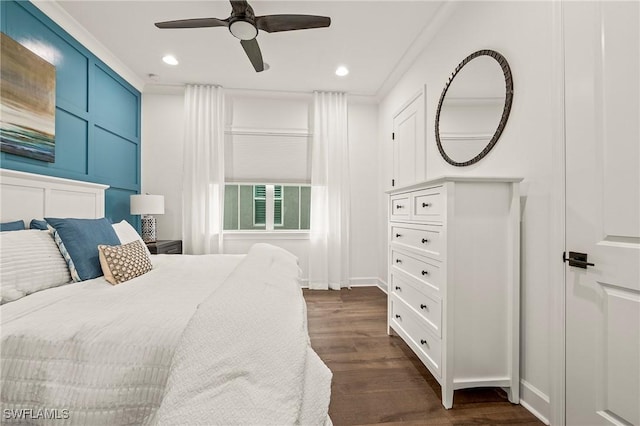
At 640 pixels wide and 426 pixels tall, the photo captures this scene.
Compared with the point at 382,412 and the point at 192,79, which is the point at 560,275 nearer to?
the point at 382,412

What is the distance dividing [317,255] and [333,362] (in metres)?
2.06

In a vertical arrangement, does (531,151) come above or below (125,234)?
above

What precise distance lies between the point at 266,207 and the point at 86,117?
233 centimetres

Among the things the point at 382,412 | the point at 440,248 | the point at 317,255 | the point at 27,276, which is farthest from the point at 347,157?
the point at 27,276

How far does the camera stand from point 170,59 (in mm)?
3146

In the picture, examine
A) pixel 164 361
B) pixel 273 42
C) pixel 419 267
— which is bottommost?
pixel 164 361

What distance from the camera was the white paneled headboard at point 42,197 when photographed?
1883mm

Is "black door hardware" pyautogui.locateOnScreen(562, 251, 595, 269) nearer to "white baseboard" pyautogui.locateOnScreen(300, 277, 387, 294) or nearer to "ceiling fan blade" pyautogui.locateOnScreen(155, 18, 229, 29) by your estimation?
"ceiling fan blade" pyautogui.locateOnScreen(155, 18, 229, 29)

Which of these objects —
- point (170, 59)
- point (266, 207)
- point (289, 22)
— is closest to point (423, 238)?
point (289, 22)

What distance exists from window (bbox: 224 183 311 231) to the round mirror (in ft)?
7.63

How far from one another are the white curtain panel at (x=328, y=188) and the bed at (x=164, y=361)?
9.01 feet

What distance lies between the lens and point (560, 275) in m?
1.35

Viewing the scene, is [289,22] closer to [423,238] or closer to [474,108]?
[474,108]

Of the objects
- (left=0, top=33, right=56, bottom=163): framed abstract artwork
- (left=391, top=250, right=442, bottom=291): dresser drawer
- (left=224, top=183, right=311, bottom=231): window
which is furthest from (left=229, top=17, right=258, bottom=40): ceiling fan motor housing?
(left=224, top=183, right=311, bottom=231): window
